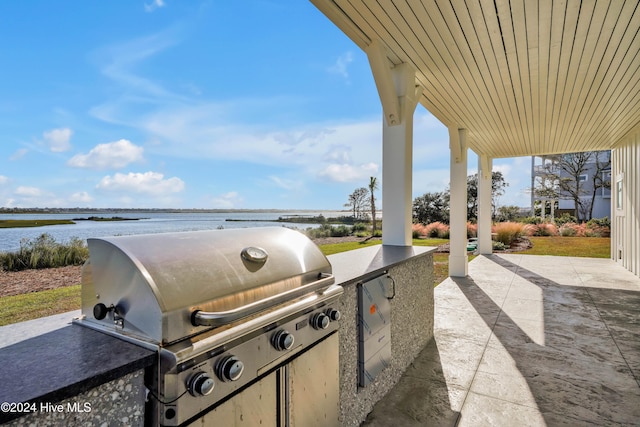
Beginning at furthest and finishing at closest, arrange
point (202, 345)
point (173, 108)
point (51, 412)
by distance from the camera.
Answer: point (173, 108), point (202, 345), point (51, 412)

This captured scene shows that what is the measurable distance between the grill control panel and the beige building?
2089 mm

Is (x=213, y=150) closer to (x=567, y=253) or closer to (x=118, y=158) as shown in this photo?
(x=118, y=158)

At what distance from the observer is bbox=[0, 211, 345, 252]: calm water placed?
4.44 feet

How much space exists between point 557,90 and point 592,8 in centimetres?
186

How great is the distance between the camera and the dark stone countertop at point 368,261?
1998 mm

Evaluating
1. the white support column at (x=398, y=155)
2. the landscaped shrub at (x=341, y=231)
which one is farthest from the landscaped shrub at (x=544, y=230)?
the white support column at (x=398, y=155)

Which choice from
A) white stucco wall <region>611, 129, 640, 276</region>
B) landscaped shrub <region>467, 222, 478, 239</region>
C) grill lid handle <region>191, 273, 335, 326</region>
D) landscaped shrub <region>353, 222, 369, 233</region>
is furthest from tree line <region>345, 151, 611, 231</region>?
grill lid handle <region>191, 273, 335, 326</region>

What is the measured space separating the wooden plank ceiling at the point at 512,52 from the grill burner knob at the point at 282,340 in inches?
83.5

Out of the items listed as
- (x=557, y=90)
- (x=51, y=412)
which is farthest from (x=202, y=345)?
(x=557, y=90)

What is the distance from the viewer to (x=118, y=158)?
2121 millimetres

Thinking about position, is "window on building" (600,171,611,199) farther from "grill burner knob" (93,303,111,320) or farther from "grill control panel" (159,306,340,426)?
"grill burner knob" (93,303,111,320)

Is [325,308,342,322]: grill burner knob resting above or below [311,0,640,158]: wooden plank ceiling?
below

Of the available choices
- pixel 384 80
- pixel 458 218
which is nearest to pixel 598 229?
pixel 458 218

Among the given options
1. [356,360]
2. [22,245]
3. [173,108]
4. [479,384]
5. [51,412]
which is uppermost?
[173,108]
